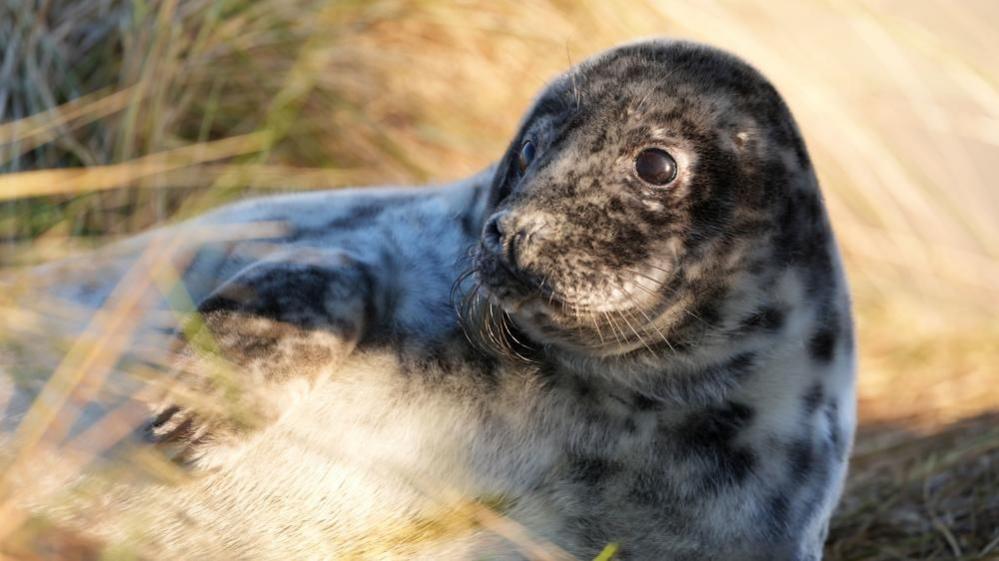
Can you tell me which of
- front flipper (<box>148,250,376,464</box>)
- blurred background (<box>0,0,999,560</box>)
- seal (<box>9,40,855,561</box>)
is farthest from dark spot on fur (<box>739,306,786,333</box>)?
blurred background (<box>0,0,999,560</box>)

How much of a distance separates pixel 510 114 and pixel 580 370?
292 centimetres

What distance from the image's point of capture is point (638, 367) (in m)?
2.47

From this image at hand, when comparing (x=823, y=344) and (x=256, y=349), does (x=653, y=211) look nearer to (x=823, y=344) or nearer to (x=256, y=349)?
(x=823, y=344)

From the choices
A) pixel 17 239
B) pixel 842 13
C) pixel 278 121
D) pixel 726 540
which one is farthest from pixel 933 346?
pixel 17 239

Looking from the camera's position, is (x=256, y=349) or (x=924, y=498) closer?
(x=256, y=349)

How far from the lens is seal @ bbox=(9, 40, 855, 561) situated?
240 cm

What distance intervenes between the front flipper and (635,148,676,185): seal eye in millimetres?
669

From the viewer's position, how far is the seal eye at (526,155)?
2.60 m

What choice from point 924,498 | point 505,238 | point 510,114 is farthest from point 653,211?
point 510,114

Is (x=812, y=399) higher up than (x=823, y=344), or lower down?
lower down

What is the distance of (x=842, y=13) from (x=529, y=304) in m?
2.49

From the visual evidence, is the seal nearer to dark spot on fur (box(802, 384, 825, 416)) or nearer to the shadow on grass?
dark spot on fur (box(802, 384, 825, 416))

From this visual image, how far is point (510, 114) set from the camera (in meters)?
5.31

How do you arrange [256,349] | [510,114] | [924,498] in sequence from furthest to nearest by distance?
[510,114], [924,498], [256,349]
